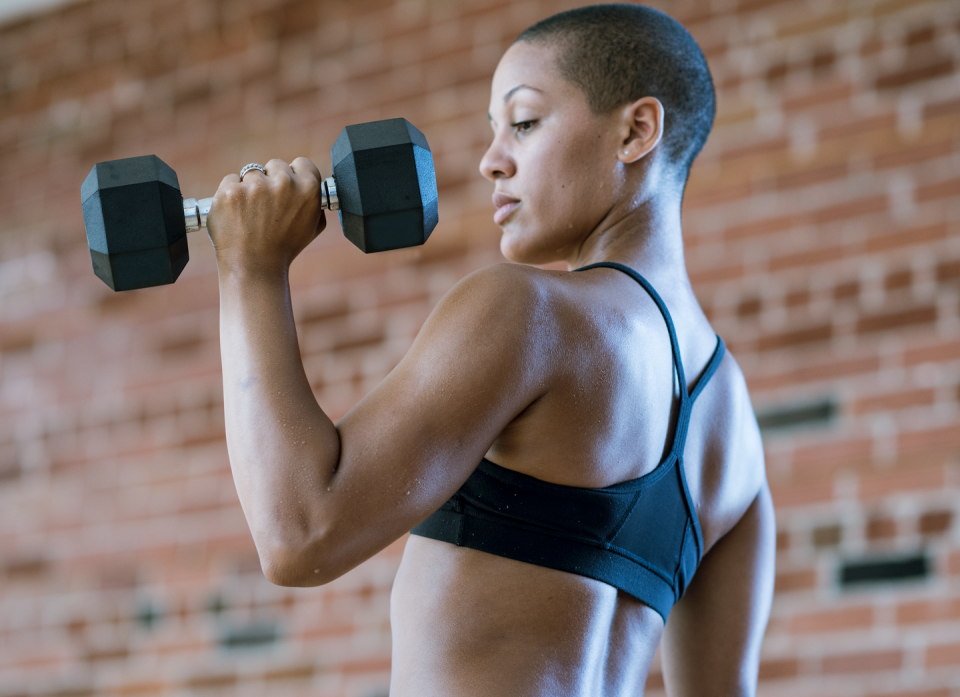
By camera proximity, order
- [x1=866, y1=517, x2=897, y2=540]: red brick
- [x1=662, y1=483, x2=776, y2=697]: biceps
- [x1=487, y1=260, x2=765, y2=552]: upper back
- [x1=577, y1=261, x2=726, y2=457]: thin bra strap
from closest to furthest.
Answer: [x1=487, y1=260, x2=765, y2=552]: upper back < [x1=577, y1=261, x2=726, y2=457]: thin bra strap < [x1=662, y1=483, x2=776, y2=697]: biceps < [x1=866, y1=517, x2=897, y2=540]: red brick

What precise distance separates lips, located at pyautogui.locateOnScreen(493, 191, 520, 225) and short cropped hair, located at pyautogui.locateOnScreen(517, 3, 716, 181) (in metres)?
0.13

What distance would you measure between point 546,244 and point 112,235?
451 mm

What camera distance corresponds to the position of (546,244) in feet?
3.85

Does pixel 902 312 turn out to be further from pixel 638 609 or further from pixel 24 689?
pixel 24 689

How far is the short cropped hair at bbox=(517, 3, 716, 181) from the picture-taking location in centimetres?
117

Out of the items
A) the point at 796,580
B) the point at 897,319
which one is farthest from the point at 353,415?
the point at 897,319

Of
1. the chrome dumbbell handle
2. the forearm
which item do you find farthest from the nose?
the forearm

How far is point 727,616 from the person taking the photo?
1.26m

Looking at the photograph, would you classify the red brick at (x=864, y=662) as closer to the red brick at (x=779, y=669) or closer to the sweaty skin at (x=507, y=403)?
the red brick at (x=779, y=669)

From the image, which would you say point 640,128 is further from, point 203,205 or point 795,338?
point 795,338

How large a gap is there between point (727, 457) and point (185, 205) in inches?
24.8

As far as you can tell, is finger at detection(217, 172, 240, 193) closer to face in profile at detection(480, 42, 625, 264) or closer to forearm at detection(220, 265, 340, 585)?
forearm at detection(220, 265, 340, 585)

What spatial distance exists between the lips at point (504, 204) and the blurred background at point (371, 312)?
132cm

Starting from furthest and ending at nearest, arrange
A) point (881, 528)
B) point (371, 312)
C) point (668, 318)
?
point (371, 312) → point (881, 528) → point (668, 318)
